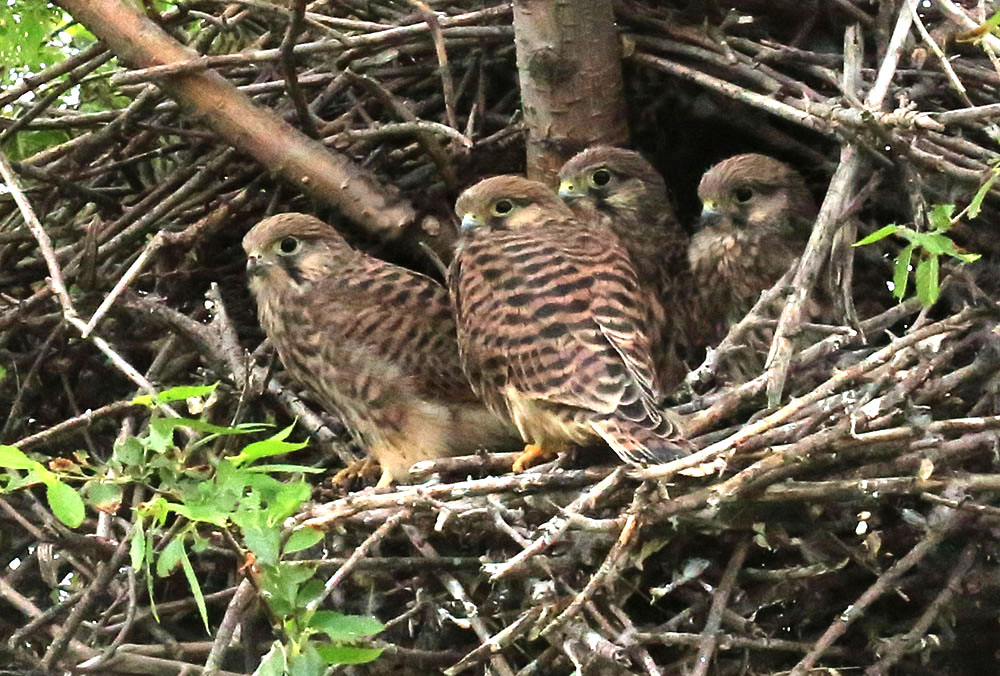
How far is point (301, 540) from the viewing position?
2.04 m

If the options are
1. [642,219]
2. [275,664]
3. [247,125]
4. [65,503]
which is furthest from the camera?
[642,219]

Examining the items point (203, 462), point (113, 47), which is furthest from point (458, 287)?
point (113, 47)

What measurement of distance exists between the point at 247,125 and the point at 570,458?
1059 mm

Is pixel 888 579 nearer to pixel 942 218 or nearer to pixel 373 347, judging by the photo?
pixel 942 218

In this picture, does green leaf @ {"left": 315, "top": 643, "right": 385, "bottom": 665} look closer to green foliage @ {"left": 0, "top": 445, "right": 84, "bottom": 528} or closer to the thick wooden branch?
green foliage @ {"left": 0, "top": 445, "right": 84, "bottom": 528}

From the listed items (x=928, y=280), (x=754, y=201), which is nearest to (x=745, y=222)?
(x=754, y=201)

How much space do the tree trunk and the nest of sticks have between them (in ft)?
0.39

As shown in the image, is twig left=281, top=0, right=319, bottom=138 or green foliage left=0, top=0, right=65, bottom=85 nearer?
twig left=281, top=0, right=319, bottom=138

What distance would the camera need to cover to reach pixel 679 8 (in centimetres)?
331

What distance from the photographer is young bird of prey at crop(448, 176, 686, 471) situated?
8.11ft

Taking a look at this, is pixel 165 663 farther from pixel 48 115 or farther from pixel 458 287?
pixel 48 115

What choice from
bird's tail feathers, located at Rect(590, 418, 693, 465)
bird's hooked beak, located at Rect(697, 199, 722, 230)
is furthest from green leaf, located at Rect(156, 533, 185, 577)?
bird's hooked beak, located at Rect(697, 199, 722, 230)

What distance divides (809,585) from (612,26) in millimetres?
1299

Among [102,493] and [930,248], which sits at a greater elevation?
[930,248]
